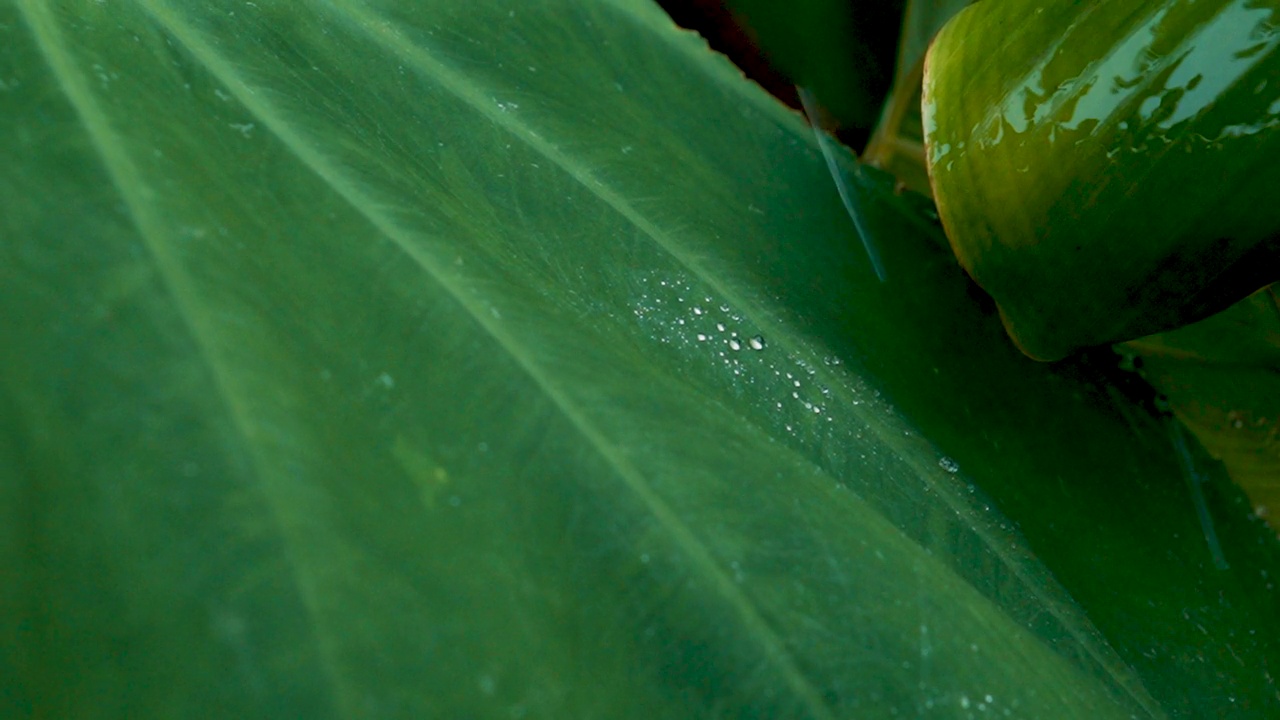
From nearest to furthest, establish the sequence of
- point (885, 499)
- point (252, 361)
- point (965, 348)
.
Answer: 1. point (252, 361)
2. point (885, 499)
3. point (965, 348)

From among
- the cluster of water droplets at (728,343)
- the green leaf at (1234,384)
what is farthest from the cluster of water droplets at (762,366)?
the green leaf at (1234,384)

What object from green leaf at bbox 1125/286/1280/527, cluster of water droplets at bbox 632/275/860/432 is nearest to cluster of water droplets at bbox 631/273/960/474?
cluster of water droplets at bbox 632/275/860/432

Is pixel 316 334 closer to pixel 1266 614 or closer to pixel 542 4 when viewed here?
pixel 542 4

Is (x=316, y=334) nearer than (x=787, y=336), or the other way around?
(x=316, y=334)

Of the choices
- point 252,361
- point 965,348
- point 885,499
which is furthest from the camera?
point 965,348

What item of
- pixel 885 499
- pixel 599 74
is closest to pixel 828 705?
pixel 885 499

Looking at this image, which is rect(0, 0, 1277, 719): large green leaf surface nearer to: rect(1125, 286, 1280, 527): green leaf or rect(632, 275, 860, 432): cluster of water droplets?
rect(632, 275, 860, 432): cluster of water droplets
